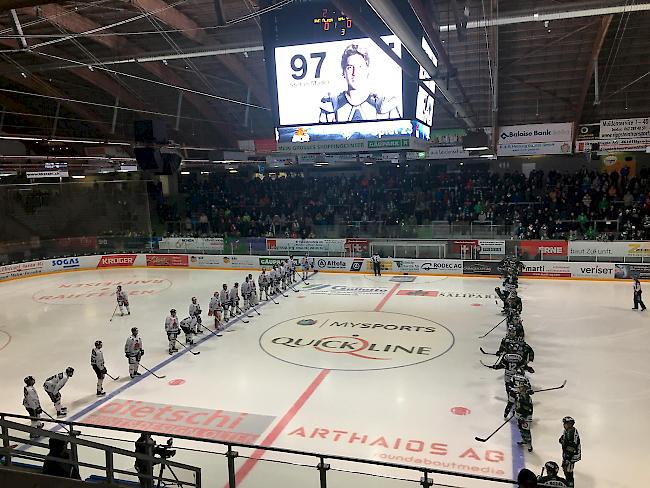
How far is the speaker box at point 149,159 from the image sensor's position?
1135 cm

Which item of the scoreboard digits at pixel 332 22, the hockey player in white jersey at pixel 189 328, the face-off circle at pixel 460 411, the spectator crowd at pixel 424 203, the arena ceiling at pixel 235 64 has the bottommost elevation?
the face-off circle at pixel 460 411

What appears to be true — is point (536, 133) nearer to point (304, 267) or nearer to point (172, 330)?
point (304, 267)

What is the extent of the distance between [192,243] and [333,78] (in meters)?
20.4

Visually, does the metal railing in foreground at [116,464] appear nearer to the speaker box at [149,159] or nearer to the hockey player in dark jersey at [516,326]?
the speaker box at [149,159]

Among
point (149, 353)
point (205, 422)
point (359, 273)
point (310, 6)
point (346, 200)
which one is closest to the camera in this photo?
point (205, 422)

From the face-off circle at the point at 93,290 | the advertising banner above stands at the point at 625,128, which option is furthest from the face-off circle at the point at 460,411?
the advertising banner above stands at the point at 625,128

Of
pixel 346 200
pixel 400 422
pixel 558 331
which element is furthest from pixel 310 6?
pixel 346 200

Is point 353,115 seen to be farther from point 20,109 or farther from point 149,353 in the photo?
point 20,109

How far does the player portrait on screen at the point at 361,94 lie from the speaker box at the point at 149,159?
4240mm

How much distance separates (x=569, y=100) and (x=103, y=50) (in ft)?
69.7

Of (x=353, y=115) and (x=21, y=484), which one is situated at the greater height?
(x=353, y=115)

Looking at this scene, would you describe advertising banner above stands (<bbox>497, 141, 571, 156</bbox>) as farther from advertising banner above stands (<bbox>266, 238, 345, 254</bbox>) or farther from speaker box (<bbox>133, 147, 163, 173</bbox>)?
speaker box (<bbox>133, 147, 163, 173</bbox>)

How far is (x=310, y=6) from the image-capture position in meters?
10.4

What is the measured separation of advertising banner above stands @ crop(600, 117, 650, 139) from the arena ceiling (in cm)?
146
